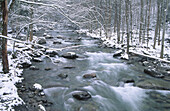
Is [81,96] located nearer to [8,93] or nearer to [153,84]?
[8,93]

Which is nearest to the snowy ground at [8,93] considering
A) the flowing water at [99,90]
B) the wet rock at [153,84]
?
the flowing water at [99,90]

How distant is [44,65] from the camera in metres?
11.7

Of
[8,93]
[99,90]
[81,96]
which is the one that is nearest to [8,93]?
→ [8,93]

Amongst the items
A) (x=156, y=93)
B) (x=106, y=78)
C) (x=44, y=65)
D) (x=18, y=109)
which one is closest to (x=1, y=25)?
(x=18, y=109)

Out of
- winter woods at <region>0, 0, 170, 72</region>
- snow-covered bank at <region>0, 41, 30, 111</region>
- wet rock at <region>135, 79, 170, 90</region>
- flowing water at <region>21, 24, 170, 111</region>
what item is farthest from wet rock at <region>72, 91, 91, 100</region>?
wet rock at <region>135, 79, 170, 90</region>

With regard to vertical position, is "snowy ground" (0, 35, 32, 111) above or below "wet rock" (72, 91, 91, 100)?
above

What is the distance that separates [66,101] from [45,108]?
1.20m

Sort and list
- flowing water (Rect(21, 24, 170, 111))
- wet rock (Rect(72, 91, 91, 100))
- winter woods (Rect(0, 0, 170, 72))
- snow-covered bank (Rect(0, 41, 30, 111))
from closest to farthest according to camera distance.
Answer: winter woods (Rect(0, 0, 170, 72))
snow-covered bank (Rect(0, 41, 30, 111))
flowing water (Rect(21, 24, 170, 111))
wet rock (Rect(72, 91, 91, 100))

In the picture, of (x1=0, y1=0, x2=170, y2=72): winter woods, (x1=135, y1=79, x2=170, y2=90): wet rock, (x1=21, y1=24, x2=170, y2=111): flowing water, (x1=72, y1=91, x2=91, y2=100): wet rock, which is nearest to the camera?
(x1=0, y1=0, x2=170, y2=72): winter woods

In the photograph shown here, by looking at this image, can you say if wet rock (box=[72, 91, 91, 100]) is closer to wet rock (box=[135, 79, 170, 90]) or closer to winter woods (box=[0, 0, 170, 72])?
winter woods (box=[0, 0, 170, 72])

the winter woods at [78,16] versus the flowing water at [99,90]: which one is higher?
the winter woods at [78,16]

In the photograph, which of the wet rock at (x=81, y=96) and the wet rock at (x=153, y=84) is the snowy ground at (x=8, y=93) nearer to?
the wet rock at (x=81, y=96)

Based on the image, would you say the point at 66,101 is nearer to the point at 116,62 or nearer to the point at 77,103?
the point at 77,103

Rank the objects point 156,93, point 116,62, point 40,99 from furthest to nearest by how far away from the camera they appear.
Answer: point 116,62 → point 156,93 → point 40,99
